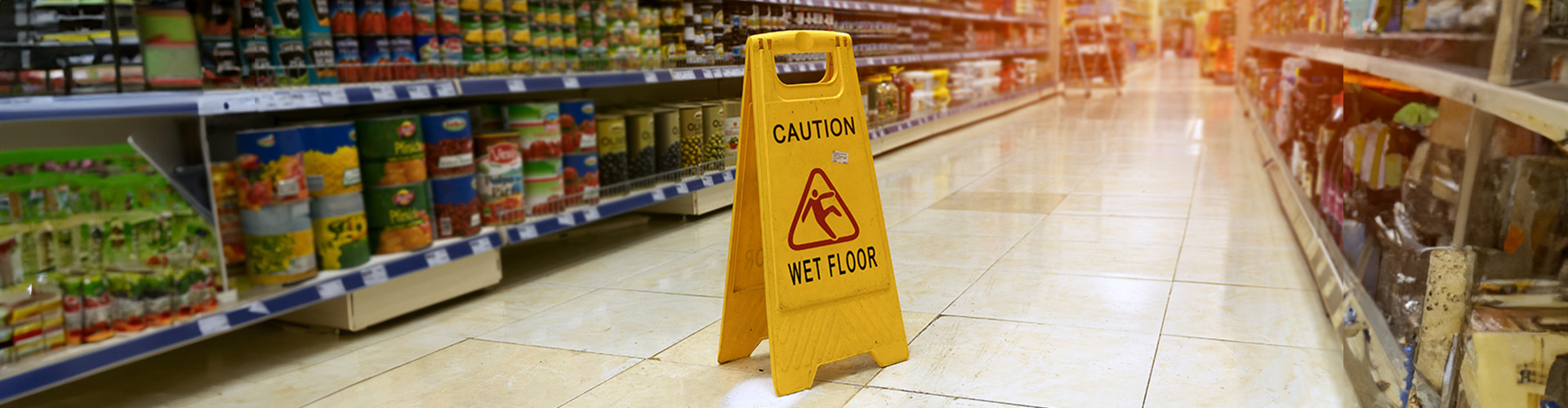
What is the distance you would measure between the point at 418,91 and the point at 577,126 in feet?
2.43

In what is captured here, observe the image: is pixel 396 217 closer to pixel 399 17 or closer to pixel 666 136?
pixel 399 17

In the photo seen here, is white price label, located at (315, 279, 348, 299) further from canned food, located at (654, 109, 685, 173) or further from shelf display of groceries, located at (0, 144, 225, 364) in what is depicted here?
canned food, located at (654, 109, 685, 173)

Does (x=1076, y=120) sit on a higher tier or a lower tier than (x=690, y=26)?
lower

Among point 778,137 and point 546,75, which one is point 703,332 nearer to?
point 778,137

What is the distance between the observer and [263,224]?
221 cm

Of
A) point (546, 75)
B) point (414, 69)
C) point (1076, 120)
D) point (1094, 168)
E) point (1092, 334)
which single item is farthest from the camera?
point (1076, 120)

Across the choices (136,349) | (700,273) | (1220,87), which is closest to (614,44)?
(700,273)

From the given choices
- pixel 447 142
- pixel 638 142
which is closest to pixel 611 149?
pixel 638 142

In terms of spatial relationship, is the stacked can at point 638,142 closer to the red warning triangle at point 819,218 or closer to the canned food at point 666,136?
the canned food at point 666,136

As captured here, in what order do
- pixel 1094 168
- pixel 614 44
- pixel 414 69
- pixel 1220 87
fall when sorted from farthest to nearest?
1. pixel 1220 87
2. pixel 1094 168
3. pixel 614 44
4. pixel 414 69

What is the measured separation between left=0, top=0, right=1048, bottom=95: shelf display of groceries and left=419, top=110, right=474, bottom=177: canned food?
0.48 feet

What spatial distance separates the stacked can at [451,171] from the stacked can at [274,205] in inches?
15.4

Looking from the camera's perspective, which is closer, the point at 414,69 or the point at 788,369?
the point at 788,369

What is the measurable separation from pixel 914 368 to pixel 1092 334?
0.52 m
